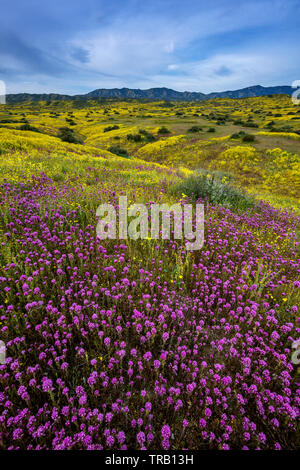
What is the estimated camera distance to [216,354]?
2514 millimetres

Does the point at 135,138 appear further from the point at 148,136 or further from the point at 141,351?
the point at 141,351

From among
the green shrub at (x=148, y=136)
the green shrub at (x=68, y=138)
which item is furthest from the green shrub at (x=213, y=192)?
the green shrub at (x=148, y=136)

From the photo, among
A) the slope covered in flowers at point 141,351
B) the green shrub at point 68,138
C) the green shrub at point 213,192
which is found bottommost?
the slope covered in flowers at point 141,351

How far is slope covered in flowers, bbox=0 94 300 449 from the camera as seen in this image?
1817 mm

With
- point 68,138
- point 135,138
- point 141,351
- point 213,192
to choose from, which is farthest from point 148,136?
point 141,351

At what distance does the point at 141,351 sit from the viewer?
8.29ft

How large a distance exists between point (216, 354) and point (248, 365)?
40 cm

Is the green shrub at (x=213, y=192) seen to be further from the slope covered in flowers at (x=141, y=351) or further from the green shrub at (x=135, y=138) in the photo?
the green shrub at (x=135, y=138)

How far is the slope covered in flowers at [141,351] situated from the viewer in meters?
1.82

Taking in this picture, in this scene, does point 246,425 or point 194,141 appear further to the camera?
point 194,141

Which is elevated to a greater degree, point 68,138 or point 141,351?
point 68,138
